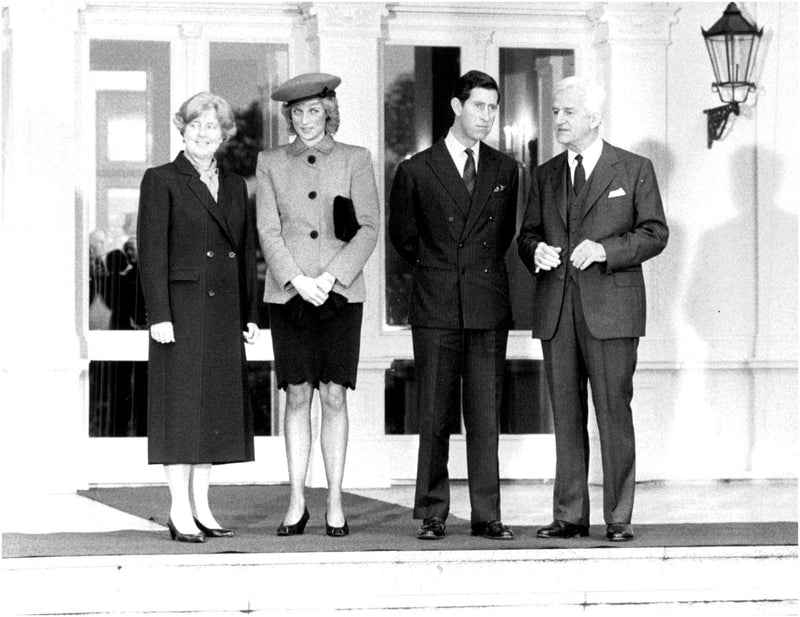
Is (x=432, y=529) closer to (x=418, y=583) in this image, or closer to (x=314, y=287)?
(x=418, y=583)

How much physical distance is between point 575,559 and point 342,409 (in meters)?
1.11

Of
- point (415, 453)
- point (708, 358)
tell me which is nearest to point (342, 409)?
point (415, 453)

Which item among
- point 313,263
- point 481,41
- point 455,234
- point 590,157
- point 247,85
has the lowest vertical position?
point 313,263

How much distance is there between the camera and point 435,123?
28.6ft

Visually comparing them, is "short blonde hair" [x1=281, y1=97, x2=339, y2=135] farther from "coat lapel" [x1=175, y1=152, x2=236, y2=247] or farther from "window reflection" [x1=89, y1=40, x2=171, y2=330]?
"window reflection" [x1=89, y1=40, x2=171, y2=330]

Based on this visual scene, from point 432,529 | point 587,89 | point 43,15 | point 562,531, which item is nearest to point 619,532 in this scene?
point 562,531

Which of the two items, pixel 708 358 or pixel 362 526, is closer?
pixel 362 526

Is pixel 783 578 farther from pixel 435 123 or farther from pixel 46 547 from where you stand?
pixel 435 123

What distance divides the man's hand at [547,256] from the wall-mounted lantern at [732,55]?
2843 millimetres

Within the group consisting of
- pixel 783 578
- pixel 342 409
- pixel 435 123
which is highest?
pixel 435 123

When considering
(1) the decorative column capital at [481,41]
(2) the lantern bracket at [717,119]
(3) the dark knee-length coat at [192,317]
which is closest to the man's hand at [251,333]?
(3) the dark knee-length coat at [192,317]

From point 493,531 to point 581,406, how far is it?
0.59 metres

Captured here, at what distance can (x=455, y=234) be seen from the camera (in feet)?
19.9

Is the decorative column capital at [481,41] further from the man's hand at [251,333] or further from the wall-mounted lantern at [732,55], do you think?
the man's hand at [251,333]
